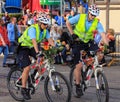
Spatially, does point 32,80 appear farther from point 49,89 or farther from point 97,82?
point 97,82

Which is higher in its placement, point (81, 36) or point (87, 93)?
point (81, 36)

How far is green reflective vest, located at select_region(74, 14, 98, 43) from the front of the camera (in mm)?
9383

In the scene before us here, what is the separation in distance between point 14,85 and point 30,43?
1.01 m

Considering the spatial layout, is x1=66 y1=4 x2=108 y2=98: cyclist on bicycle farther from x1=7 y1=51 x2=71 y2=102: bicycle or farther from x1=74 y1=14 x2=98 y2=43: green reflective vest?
x1=7 y1=51 x2=71 y2=102: bicycle

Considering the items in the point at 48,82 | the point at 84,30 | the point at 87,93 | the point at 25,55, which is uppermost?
the point at 84,30

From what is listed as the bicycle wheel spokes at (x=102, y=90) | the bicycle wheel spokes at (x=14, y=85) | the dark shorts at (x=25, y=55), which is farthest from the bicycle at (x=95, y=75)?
the bicycle wheel spokes at (x=14, y=85)

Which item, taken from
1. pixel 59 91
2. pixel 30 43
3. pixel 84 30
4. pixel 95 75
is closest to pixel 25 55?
pixel 30 43

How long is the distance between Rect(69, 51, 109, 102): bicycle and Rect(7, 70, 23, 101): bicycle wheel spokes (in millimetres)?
1084

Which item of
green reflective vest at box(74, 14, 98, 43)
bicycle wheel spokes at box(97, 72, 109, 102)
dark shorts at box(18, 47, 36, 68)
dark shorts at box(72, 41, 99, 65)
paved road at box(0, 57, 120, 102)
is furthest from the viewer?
paved road at box(0, 57, 120, 102)

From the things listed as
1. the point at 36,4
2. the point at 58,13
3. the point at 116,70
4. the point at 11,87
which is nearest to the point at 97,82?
the point at 11,87

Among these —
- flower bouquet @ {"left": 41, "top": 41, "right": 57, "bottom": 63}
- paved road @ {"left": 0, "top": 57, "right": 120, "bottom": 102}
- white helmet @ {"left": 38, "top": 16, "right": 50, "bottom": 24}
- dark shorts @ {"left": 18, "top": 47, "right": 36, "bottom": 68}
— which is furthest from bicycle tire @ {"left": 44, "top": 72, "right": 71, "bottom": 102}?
white helmet @ {"left": 38, "top": 16, "right": 50, "bottom": 24}

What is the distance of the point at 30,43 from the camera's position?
9.17m

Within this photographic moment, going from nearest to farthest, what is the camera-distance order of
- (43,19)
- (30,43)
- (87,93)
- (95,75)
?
(95,75) < (43,19) < (30,43) < (87,93)

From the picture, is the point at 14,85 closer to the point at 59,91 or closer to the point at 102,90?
the point at 59,91
